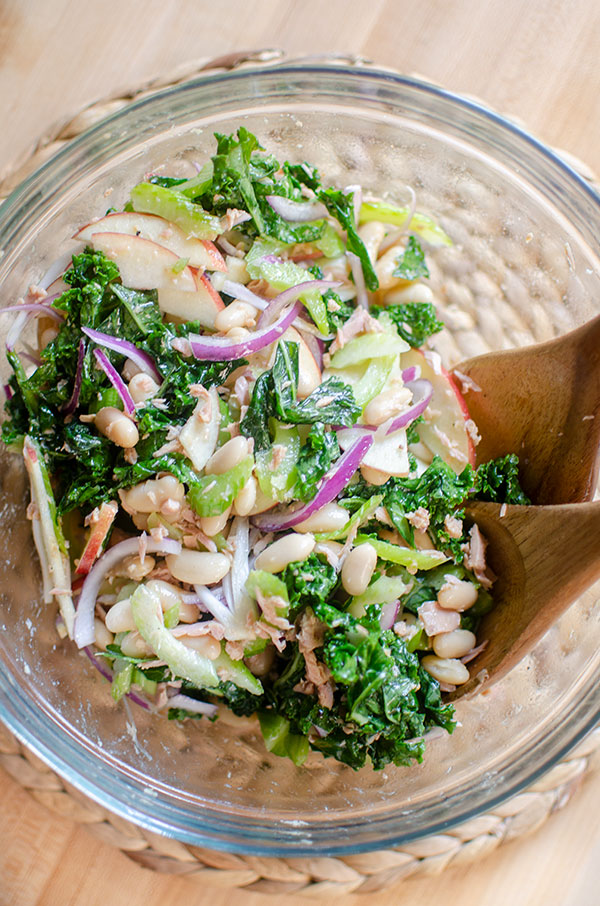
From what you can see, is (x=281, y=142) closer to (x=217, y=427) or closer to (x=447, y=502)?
(x=217, y=427)

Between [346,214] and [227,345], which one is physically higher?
[346,214]

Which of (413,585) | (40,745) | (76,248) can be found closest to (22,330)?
(76,248)

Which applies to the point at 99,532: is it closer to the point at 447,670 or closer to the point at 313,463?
the point at 313,463

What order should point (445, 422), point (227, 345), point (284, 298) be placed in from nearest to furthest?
1. point (227, 345)
2. point (284, 298)
3. point (445, 422)

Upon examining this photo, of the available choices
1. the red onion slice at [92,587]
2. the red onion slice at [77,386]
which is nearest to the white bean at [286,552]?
the red onion slice at [92,587]

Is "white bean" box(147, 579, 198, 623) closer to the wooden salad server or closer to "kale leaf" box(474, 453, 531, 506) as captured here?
the wooden salad server

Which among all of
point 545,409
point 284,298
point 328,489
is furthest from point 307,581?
point 545,409
